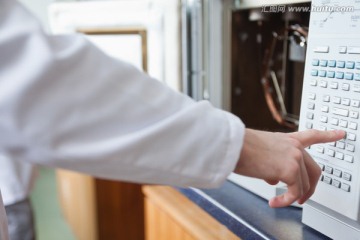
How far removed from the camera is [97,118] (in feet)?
1.06

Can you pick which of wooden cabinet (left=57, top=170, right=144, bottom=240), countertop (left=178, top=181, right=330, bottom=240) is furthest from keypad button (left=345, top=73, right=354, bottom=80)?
wooden cabinet (left=57, top=170, right=144, bottom=240)

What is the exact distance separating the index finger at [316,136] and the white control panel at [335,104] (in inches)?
0.5

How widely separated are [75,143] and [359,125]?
1.08ft

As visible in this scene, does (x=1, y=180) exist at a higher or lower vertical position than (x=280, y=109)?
lower

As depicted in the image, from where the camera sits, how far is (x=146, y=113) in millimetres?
341

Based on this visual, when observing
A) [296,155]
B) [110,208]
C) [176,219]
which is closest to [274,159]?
[296,155]

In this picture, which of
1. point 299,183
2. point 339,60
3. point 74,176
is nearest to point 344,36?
point 339,60

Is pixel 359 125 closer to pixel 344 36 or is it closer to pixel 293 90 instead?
pixel 344 36

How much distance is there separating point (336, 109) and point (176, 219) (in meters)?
0.33

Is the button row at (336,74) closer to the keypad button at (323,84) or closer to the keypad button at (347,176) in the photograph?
the keypad button at (323,84)

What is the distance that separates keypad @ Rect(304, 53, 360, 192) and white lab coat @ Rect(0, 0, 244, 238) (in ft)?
0.60

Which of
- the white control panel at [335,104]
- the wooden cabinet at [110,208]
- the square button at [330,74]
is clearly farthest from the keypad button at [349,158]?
the wooden cabinet at [110,208]

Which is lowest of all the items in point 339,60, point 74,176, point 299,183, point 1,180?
point 74,176

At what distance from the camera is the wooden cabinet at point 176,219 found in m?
0.59
